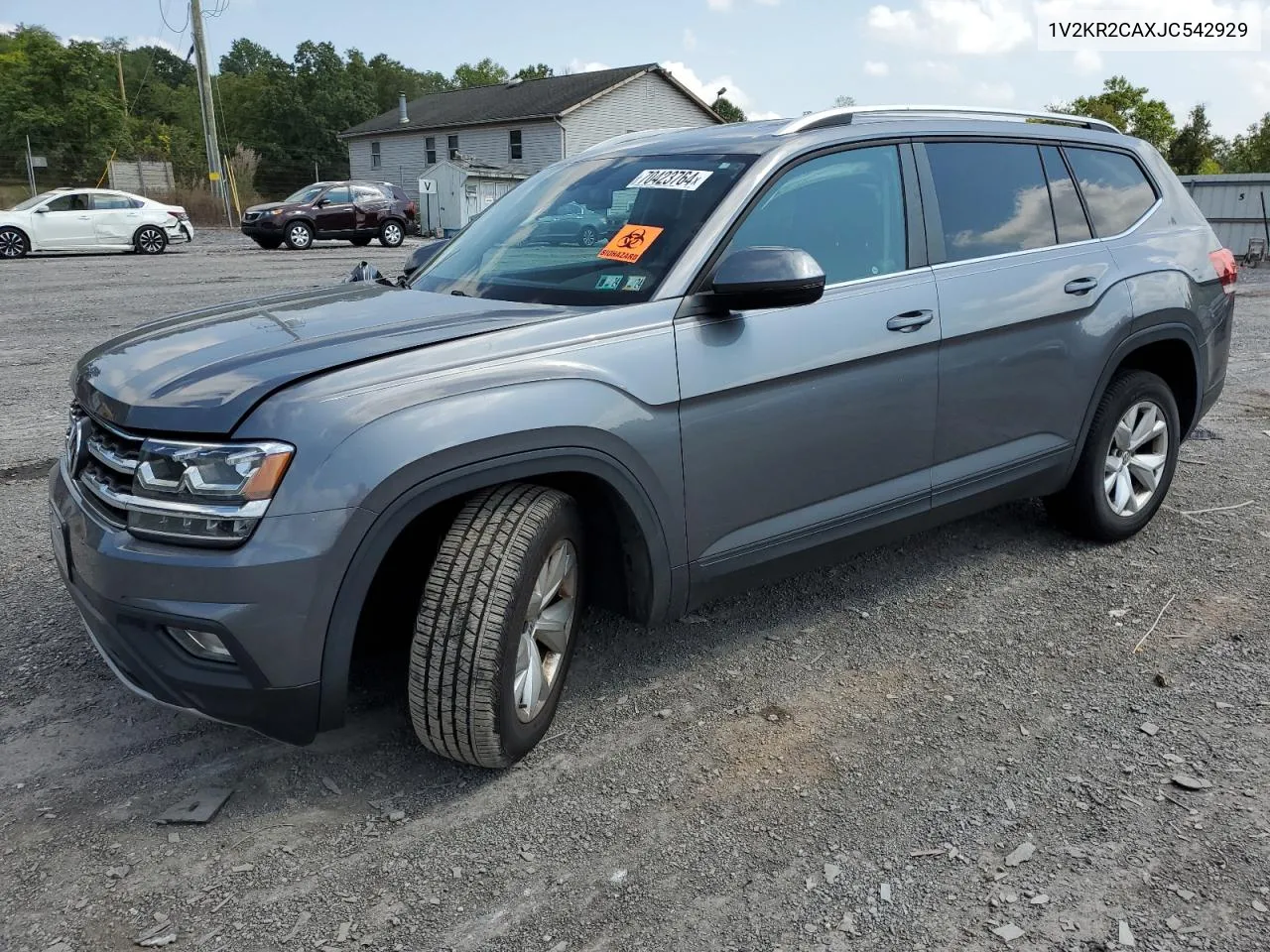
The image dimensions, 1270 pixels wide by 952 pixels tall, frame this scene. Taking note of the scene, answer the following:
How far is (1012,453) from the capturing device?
4051mm

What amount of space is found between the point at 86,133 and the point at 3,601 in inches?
1805

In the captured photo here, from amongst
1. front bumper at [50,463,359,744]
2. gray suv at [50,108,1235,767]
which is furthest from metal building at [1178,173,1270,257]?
front bumper at [50,463,359,744]

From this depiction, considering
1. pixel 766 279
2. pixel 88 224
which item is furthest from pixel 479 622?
pixel 88 224

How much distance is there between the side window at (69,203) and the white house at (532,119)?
1789 centimetres

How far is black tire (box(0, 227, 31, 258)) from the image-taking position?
21.1m

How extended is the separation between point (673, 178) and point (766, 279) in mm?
712

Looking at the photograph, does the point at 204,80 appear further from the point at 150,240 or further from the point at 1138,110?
the point at 1138,110

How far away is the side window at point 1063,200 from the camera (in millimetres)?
4246

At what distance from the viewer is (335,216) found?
26.2m

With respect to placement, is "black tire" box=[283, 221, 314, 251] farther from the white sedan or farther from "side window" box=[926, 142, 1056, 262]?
"side window" box=[926, 142, 1056, 262]

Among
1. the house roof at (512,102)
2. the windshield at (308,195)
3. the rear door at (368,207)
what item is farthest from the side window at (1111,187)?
the house roof at (512,102)

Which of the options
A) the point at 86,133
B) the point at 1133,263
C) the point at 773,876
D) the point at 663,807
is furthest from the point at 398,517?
the point at 86,133

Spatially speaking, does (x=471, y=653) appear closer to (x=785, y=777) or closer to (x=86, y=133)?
(x=785, y=777)

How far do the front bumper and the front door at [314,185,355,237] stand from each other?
82.0 feet
